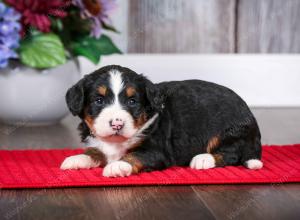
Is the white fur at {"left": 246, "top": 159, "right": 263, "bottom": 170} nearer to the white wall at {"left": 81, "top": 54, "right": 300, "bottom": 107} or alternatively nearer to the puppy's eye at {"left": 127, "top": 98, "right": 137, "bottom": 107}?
the puppy's eye at {"left": 127, "top": 98, "right": 137, "bottom": 107}

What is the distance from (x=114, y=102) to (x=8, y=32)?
107 cm

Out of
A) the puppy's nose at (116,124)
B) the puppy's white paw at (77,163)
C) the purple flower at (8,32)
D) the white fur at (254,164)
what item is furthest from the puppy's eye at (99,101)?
the purple flower at (8,32)

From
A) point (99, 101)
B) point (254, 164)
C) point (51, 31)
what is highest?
point (51, 31)

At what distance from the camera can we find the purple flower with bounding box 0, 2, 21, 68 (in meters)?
3.04

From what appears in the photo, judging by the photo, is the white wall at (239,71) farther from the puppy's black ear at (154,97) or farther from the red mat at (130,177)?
the puppy's black ear at (154,97)

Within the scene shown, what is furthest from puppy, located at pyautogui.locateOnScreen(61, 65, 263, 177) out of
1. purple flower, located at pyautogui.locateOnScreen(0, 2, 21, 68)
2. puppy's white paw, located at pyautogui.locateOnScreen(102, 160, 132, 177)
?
purple flower, located at pyautogui.locateOnScreen(0, 2, 21, 68)

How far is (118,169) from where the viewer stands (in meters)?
2.12

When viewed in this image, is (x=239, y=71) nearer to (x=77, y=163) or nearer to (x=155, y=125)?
(x=155, y=125)

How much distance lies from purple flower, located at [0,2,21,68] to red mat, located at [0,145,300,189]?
29.4 inches

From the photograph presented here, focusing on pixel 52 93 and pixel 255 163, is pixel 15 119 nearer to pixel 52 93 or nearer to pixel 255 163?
pixel 52 93

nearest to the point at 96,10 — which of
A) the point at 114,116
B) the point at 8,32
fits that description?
the point at 8,32

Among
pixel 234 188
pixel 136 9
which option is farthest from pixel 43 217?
pixel 136 9

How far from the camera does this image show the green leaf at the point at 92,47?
11.0 feet

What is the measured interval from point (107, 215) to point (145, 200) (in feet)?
0.59
